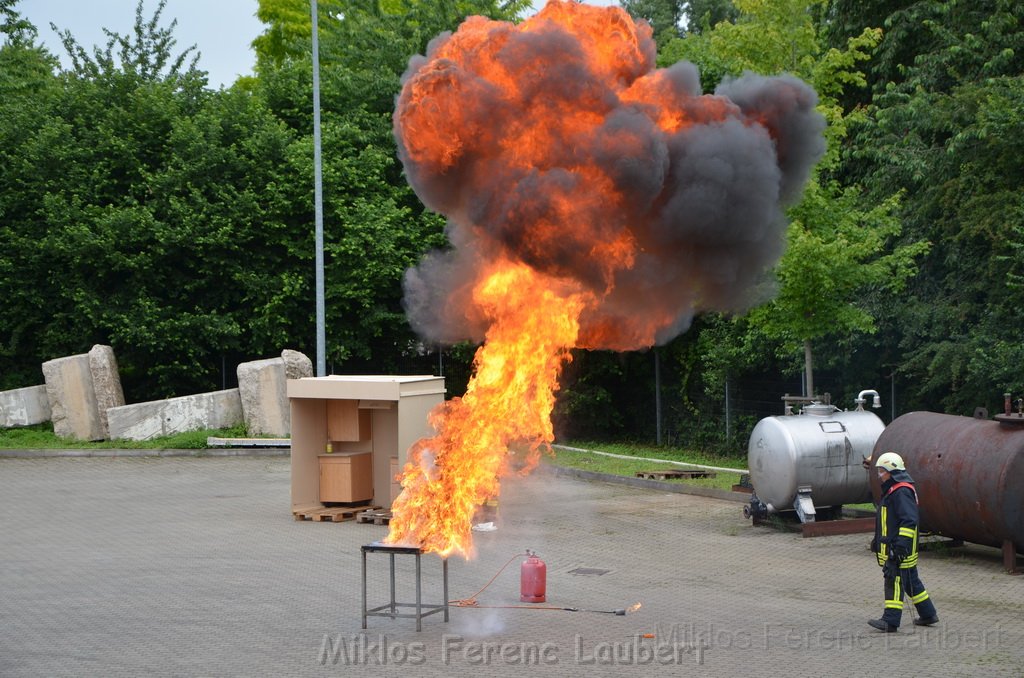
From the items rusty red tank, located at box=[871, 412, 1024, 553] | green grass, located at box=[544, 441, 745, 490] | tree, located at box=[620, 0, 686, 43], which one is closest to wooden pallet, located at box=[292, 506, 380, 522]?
green grass, located at box=[544, 441, 745, 490]

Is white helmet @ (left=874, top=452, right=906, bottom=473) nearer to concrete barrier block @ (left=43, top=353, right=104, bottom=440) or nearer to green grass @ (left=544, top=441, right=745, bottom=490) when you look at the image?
green grass @ (left=544, top=441, right=745, bottom=490)

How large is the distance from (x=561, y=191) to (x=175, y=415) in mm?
19366

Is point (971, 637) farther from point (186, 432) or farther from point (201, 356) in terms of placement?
point (201, 356)

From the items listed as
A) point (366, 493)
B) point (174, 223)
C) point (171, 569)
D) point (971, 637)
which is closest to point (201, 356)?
point (174, 223)

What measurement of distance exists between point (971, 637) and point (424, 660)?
17.5ft

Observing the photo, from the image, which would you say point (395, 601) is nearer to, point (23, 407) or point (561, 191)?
point (561, 191)

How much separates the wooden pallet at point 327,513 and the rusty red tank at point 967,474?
26.6 ft

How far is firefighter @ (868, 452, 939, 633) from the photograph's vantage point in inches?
458

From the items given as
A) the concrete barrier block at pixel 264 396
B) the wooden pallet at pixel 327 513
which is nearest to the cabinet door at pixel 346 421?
the wooden pallet at pixel 327 513

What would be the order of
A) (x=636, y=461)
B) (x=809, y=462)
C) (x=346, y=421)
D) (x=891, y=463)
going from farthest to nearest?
(x=636, y=461) → (x=346, y=421) → (x=809, y=462) → (x=891, y=463)

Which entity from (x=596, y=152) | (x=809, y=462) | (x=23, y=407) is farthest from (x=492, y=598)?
(x=23, y=407)

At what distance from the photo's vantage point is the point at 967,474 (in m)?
14.9

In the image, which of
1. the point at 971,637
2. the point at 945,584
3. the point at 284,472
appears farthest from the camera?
the point at 284,472

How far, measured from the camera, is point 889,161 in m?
25.7
